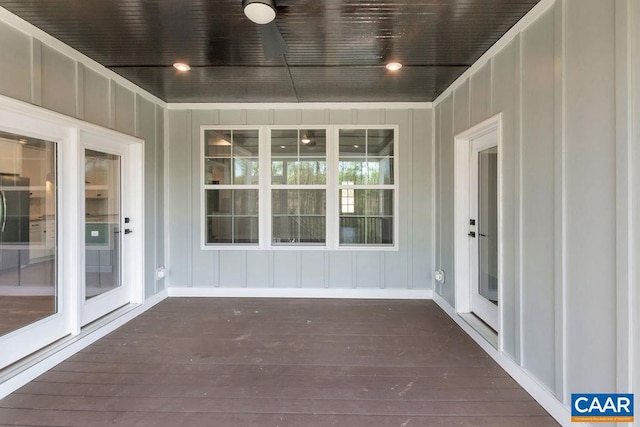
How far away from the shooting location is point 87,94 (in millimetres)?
3000

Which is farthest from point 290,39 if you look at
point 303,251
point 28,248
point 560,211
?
point 28,248

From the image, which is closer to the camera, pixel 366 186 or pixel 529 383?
pixel 529 383

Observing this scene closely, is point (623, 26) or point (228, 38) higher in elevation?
point (228, 38)

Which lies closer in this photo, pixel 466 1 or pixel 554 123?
pixel 554 123

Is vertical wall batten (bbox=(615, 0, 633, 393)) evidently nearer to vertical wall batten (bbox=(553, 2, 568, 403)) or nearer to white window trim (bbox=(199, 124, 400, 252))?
vertical wall batten (bbox=(553, 2, 568, 403))

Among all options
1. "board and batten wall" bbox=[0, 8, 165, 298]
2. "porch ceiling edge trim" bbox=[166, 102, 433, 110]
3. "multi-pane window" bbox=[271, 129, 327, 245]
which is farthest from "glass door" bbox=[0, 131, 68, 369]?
"multi-pane window" bbox=[271, 129, 327, 245]

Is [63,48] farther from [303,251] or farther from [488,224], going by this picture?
[488,224]

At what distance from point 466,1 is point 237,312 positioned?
3.86 meters

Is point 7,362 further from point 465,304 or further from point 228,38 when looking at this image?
point 465,304

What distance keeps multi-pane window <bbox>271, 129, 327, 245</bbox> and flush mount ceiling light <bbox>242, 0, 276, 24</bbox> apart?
2.36 meters

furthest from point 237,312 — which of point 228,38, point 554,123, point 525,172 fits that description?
point 554,123

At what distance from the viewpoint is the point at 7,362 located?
2.38 metres

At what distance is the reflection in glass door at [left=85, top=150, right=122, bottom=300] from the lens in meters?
3.21

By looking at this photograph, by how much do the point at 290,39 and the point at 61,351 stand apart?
11.1 ft
